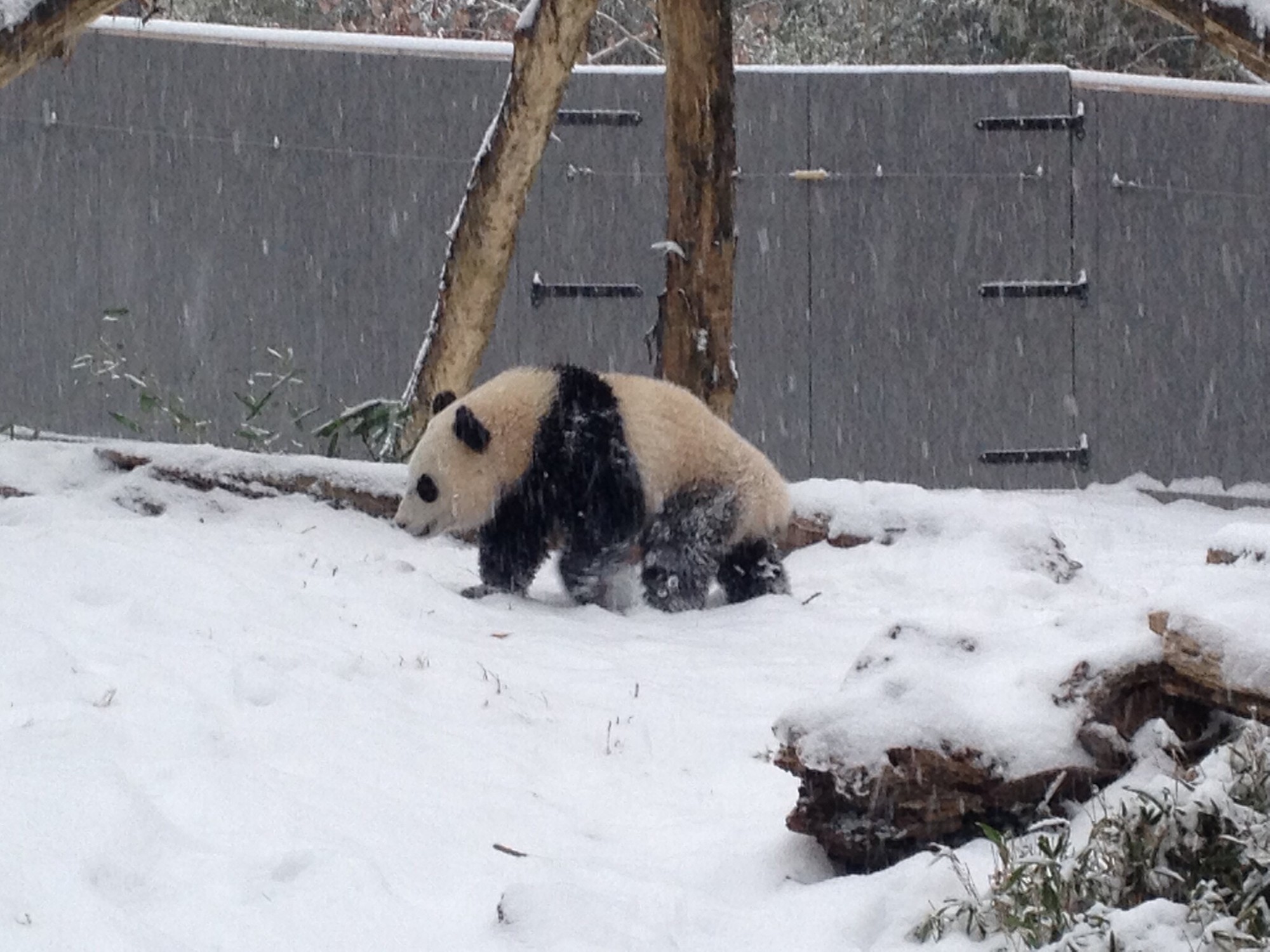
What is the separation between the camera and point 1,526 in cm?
532

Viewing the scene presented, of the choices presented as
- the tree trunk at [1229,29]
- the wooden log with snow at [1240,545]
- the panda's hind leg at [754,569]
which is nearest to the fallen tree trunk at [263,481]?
the panda's hind leg at [754,569]

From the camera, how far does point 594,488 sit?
6.07 metres

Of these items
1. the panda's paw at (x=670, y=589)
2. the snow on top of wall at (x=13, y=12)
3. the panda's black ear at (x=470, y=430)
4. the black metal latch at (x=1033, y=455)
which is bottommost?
the black metal latch at (x=1033, y=455)

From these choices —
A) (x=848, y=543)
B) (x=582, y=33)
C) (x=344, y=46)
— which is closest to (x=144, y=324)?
(x=344, y=46)

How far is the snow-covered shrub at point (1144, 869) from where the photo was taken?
2.58 meters

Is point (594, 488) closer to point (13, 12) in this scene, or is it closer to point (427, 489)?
point (427, 489)

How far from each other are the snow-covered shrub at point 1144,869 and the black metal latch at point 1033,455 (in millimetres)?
7731

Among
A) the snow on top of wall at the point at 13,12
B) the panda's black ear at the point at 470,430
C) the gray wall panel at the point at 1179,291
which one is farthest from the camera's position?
the gray wall panel at the point at 1179,291

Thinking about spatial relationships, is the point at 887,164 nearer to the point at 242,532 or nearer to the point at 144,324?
the point at 144,324

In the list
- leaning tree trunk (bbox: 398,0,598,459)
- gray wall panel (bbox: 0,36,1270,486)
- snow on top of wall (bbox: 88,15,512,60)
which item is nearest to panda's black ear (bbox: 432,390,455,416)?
leaning tree trunk (bbox: 398,0,598,459)

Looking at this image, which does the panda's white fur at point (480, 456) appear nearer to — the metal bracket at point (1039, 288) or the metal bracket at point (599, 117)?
the metal bracket at point (599, 117)

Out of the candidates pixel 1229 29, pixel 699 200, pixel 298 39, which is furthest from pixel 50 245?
pixel 1229 29

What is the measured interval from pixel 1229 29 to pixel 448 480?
11.0 feet

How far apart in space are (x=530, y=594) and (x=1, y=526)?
2.26 metres
